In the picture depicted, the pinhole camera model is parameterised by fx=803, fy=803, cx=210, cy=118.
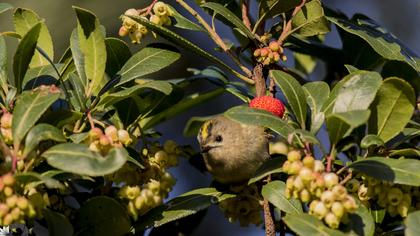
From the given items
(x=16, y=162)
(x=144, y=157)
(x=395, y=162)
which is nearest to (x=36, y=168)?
(x=16, y=162)

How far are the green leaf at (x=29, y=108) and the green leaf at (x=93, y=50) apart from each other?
259 mm

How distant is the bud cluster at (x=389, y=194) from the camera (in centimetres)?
167

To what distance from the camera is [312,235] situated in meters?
1.54

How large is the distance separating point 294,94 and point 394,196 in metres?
0.33

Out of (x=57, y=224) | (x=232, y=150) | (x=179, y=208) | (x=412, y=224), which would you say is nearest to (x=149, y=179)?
(x=179, y=208)

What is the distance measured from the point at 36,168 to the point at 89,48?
0.34m

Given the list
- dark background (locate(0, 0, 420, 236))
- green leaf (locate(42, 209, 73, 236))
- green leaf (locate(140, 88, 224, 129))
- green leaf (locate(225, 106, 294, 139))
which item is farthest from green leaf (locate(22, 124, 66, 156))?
dark background (locate(0, 0, 420, 236))

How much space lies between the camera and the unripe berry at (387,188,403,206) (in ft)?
5.47

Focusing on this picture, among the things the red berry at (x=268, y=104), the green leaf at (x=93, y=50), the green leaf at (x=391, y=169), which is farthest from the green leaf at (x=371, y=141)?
the green leaf at (x=93, y=50)

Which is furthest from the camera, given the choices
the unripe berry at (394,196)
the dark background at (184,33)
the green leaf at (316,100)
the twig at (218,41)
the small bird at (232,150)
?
the dark background at (184,33)

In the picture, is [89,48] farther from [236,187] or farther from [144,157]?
[236,187]

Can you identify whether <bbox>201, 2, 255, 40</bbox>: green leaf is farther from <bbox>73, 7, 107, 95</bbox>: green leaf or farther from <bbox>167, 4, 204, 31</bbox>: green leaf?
<bbox>73, 7, 107, 95</bbox>: green leaf

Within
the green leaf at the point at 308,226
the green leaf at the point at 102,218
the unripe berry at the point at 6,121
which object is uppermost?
the unripe berry at the point at 6,121

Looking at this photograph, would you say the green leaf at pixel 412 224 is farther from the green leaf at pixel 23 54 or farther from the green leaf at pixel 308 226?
the green leaf at pixel 23 54
